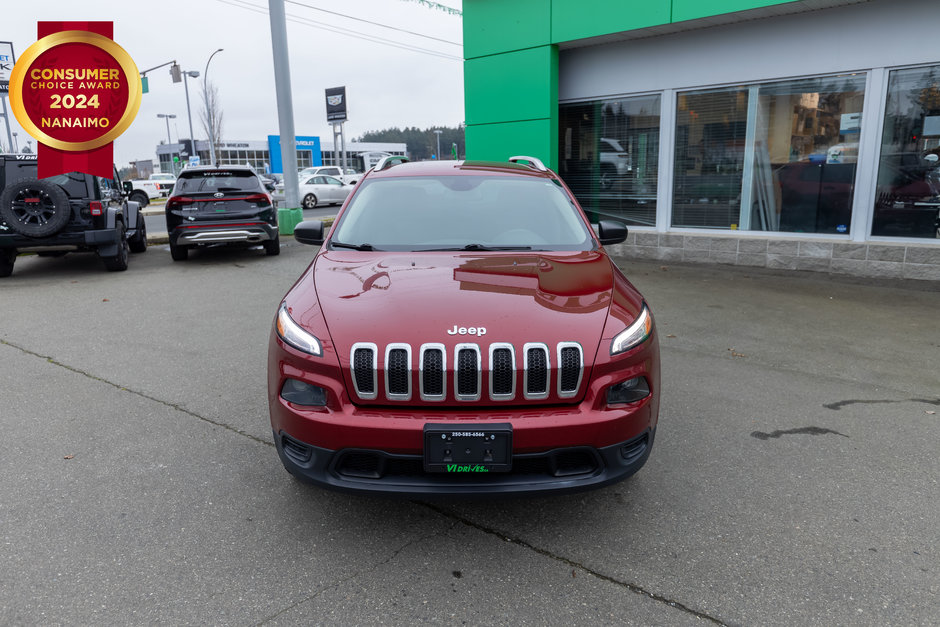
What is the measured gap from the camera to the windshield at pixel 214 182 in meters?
11.0

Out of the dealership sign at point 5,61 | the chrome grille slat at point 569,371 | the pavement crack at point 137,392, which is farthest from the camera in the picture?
the dealership sign at point 5,61

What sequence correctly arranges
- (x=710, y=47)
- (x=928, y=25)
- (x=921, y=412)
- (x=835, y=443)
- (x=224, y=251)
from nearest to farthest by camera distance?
(x=835, y=443) → (x=921, y=412) → (x=928, y=25) → (x=710, y=47) → (x=224, y=251)

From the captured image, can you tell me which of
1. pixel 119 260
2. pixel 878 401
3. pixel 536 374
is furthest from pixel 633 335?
pixel 119 260

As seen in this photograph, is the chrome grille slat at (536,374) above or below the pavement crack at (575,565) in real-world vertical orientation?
above

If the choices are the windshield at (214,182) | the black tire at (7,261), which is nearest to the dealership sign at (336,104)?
the windshield at (214,182)

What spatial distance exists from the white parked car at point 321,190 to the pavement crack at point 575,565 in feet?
77.3

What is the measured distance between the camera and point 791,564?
273cm

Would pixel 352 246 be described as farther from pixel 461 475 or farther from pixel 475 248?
pixel 461 475

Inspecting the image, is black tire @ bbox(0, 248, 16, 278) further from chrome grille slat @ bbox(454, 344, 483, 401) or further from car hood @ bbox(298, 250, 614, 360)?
chrome grille slat @ bbox(454, 344, 483, 401)

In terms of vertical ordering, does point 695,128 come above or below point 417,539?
above

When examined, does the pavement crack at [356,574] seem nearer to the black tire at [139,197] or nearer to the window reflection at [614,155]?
the window reflection at [614,155]

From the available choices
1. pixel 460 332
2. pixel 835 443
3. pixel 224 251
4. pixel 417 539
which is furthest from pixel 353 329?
pixel 224 251

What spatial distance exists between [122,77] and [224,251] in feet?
12.3

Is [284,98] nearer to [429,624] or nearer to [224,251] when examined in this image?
[224,251]
